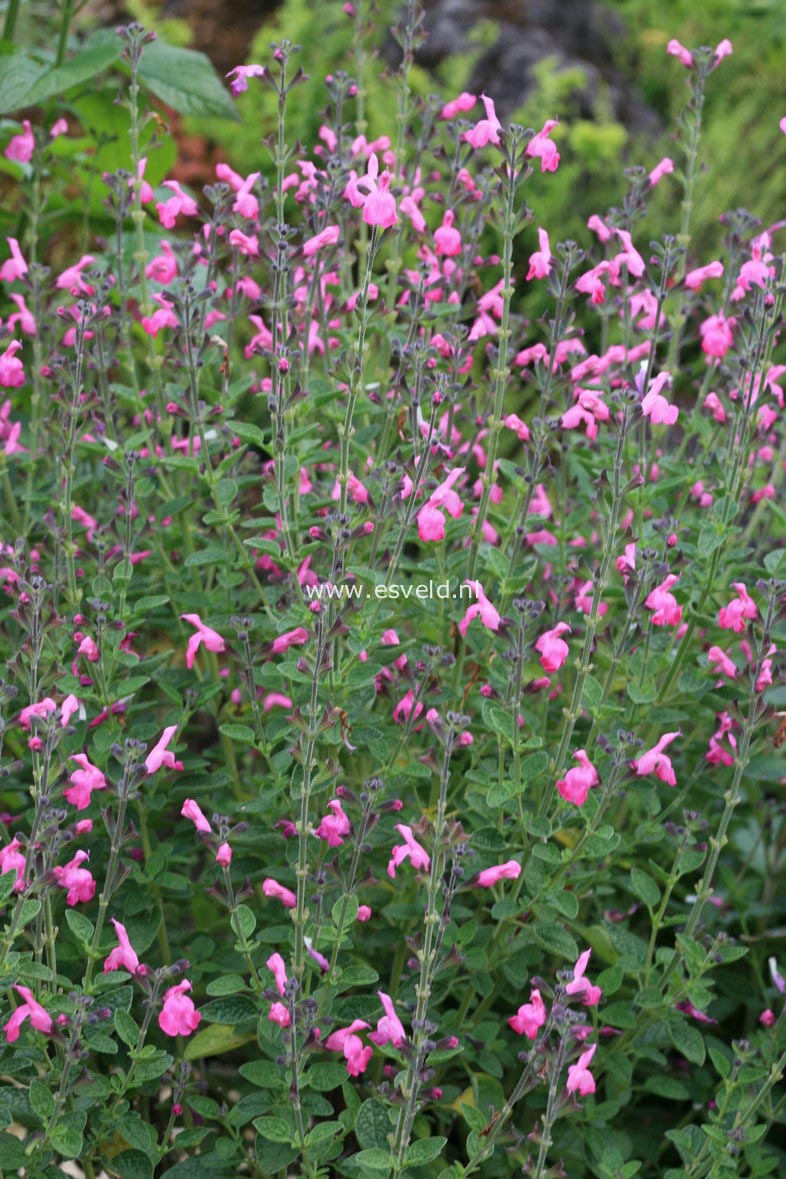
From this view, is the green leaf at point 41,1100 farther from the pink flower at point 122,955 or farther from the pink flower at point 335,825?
the pink flower at point 335,825

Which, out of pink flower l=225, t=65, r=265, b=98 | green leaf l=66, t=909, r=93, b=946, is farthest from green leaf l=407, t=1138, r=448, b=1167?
pink flower l=225, t=65, r=265, b=98

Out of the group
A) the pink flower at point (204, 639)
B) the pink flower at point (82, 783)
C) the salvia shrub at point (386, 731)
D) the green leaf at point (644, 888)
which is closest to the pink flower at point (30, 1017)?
the salvia shrub at point (386, 731)

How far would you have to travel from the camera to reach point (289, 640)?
8.41ft

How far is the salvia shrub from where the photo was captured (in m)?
2.23

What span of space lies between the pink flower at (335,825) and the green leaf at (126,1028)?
0.46 metres

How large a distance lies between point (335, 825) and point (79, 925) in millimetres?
467

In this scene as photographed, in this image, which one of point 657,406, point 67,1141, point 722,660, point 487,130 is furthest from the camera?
point 722,660

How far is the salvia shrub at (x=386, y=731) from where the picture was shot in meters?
2.23

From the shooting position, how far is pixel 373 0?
3.27 meters

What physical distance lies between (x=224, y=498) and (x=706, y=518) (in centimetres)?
102

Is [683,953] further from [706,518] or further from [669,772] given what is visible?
[706,518]

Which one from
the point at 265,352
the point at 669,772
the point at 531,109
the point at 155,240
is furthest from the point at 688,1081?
the point at 531,109

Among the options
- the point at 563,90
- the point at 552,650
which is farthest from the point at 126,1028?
the point at 563,90

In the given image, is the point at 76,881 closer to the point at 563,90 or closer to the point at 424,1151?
the point at 424,1151
